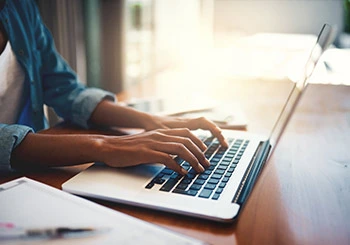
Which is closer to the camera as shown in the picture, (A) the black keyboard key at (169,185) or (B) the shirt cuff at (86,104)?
(A) the black keyboard key at (169,185)

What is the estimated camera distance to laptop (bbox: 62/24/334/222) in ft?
1.90

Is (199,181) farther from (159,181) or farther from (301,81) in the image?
(301,81)

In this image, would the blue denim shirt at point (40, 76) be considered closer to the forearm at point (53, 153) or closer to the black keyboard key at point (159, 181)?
the forearm at point (53, 153)

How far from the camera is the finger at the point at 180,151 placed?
69cm

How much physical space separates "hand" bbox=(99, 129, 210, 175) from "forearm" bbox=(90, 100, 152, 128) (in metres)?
0.27

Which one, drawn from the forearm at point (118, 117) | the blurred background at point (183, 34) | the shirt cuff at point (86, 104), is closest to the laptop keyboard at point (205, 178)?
the forearm at point (118, 117)

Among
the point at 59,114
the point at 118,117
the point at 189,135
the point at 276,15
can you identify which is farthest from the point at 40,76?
the point at 276,15

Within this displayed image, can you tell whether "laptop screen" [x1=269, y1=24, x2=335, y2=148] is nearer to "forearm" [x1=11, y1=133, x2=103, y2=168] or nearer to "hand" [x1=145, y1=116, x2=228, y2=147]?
"hand" [x1=145, y1=116, x2=228, y2=147]

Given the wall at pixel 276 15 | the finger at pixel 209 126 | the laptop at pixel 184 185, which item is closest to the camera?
the laptop at pixel 184 185

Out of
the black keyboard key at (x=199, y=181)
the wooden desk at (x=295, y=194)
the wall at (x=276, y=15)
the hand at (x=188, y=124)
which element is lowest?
the wooden desk at (x=295, y=194)

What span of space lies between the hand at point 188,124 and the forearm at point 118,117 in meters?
0.02

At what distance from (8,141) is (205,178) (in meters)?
0.34

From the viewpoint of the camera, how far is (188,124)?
3.10 feet

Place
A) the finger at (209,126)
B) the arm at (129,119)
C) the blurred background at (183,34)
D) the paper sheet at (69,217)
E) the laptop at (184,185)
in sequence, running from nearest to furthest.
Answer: the paper sheet at (69,217) < the laptop at (184,185) < the finger at (209,126) < the arm at (129,119) < the blurred background at (183,34)
